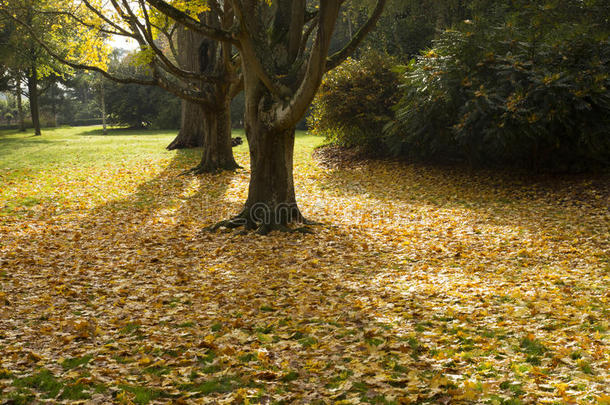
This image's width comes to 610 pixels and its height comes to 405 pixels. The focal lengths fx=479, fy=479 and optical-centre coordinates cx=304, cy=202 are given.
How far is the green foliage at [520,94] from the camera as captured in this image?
11.6 metres

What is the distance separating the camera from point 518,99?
38.6 ft

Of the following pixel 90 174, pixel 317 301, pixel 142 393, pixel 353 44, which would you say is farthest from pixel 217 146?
pixel 142 393

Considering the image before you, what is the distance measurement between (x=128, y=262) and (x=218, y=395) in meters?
4.50

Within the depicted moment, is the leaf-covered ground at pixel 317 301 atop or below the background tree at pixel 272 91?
below

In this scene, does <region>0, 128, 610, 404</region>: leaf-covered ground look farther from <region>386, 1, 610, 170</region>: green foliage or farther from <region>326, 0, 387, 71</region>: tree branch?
<region>326, 0, 387, 71</region>: tree branch

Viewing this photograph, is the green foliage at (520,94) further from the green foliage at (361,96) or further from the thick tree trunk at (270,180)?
the thick tree trunk at (270,180)

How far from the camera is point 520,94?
11.8 metres

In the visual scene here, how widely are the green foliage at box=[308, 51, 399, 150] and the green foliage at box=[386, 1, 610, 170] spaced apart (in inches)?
85.8

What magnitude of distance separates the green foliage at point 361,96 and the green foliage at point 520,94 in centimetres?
218

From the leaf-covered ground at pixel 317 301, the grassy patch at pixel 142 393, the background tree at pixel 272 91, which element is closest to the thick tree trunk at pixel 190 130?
the leaf-covered ground at pixel 317 301

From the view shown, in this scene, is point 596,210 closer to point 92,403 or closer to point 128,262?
point 128,262

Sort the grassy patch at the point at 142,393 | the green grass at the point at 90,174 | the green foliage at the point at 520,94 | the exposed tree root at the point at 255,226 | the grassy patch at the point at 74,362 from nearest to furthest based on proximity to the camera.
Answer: the grassy patch at the point at 142,393, the grassy patch at the point at 74,362, the exposed tree root at the point at 255,226, the green foliage at the point at 520,94, the green grass at the point at 90,174

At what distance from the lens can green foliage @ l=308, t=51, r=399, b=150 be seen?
1738 cm

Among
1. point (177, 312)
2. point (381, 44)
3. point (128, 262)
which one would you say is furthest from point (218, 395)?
point (381, 44)
